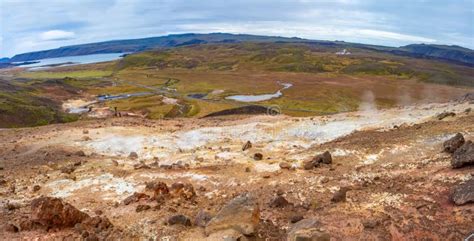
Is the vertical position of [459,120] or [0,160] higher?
[459,120]

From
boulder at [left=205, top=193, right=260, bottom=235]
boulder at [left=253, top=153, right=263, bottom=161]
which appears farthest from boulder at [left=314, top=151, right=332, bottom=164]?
boulder at [left=205, top=193, right=260, bottom=235]

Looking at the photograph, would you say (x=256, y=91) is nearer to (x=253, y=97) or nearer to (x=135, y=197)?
(x=253, y=97)

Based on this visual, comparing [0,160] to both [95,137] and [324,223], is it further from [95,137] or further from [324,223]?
[324,223]

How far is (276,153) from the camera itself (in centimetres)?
3109

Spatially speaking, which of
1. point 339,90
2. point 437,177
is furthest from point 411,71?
point 437,177

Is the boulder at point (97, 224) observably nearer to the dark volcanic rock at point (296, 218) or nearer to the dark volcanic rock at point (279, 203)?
the dark volcanic rock at point (279, 203)

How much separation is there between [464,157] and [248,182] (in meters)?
11.1

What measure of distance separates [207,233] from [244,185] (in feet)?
23.1

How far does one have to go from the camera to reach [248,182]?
24203 millimetres

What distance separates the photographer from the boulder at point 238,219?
16.8 meters

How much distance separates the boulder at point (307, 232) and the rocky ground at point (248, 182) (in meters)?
0.05

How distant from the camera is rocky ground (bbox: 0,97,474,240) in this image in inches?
685

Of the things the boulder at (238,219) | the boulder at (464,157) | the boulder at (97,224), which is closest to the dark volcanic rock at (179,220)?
the boulder at (238,219)

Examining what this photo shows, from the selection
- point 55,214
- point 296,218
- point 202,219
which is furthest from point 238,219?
point 55,214
